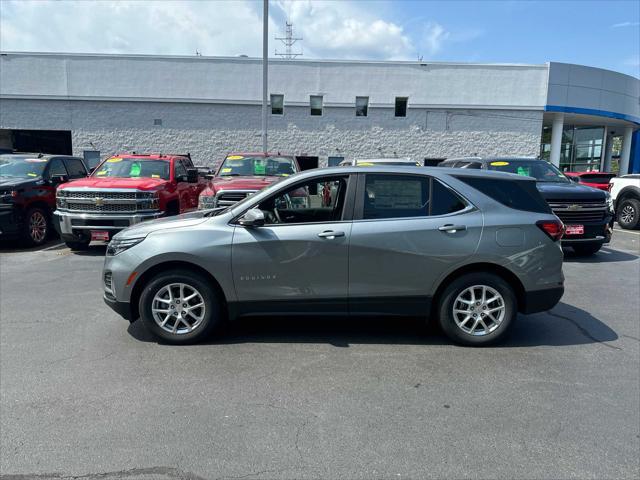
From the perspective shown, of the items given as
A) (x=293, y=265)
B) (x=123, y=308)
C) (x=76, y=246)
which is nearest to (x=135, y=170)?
(x=76, y=246)

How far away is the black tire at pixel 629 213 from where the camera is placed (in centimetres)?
1282

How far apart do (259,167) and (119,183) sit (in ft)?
9.28

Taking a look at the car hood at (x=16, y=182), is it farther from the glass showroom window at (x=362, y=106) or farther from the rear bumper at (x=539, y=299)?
the glass showroom window at (x=362, y=106)

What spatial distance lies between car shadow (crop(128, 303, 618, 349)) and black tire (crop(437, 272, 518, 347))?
7.8 inches

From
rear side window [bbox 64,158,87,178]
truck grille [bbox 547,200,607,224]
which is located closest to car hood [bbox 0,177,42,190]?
rear side window [bbox 64,158,87,178]

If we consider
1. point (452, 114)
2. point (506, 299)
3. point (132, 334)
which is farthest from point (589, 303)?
point (452, 114)

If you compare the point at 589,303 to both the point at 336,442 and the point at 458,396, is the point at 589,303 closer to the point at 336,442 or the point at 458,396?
the point at 458,396

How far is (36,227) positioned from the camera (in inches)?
394

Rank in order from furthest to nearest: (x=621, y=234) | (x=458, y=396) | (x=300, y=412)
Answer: (x=621, y=234)
(x=458, y=396)
(x=300, y=412)

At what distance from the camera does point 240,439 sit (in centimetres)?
299

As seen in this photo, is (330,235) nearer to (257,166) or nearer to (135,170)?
(257,166)

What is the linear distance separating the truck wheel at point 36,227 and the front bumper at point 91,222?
4.90ft

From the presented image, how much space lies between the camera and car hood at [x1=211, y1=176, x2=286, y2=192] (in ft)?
27.2

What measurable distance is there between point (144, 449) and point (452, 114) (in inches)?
1057
